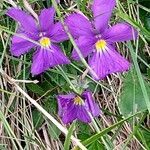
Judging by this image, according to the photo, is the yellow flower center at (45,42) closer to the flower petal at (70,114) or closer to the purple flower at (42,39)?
the purple flower at (42,39)

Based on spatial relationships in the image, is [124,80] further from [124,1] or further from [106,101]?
[124,1]

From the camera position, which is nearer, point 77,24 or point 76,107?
point 77,24

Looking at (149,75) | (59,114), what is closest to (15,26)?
(59,114)

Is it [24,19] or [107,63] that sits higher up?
[24,19]

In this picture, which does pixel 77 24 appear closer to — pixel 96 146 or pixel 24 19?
pixel 24 19

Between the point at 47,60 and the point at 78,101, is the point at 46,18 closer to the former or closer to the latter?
the point at 47,60

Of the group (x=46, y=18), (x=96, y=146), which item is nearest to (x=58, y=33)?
(x=46, y=18)

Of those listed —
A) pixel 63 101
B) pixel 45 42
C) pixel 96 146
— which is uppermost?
pixel 45 42
